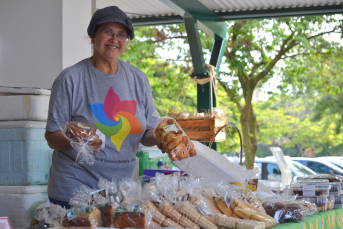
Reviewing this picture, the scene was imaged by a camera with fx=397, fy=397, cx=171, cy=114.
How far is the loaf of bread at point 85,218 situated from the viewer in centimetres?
133

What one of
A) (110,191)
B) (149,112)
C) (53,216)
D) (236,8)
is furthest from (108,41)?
(236,8)

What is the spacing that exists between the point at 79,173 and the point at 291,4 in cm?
486

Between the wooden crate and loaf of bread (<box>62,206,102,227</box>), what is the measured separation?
8.74 feet

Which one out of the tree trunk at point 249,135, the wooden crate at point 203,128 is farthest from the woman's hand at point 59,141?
the tree trunk at point 249,135

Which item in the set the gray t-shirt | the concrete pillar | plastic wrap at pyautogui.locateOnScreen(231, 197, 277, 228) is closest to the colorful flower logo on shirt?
the gray t-shirt

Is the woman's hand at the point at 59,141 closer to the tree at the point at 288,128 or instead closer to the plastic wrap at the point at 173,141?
the plastic wrap at the point at 173,141

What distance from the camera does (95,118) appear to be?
1926 millimetres

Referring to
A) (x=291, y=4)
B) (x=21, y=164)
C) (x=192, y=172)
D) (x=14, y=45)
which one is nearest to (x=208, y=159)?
(x=192, y=172)

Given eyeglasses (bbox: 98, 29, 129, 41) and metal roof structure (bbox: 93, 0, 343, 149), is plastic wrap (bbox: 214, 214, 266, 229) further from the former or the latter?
metal roof structure (bbox: 93, 0, 343, 149)

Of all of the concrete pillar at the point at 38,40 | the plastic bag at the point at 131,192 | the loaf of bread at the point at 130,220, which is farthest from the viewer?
the concrete pillar at the point at 38,40

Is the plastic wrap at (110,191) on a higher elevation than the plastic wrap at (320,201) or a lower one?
higher

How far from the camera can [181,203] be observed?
153 cm

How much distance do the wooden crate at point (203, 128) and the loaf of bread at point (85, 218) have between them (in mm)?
2665

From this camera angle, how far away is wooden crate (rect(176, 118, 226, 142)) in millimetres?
3992
